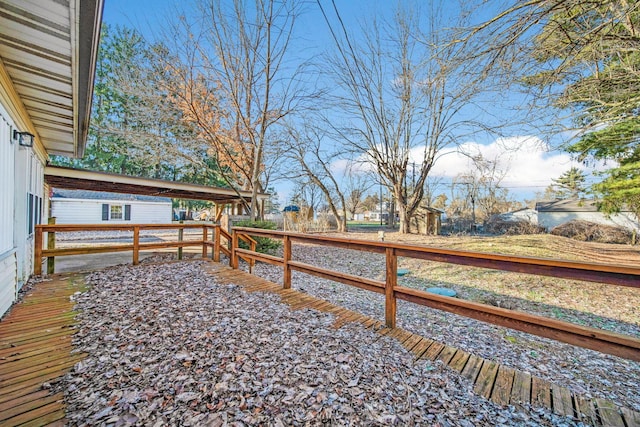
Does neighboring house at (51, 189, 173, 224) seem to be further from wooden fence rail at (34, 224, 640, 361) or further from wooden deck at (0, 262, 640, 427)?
wooden fence rail at (34, 224, 640, 361)

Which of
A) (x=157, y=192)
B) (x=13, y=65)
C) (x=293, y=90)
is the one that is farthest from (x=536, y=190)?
(x=13, y=65)

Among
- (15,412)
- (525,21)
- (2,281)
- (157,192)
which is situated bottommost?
(15,412)

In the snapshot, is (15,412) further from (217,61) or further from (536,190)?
(536,190)

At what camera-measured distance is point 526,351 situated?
3383 mm

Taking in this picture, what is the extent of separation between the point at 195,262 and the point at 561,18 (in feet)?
24.0

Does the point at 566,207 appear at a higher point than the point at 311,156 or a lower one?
lower

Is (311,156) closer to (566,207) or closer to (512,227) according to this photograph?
(512,227)

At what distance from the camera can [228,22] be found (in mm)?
7211

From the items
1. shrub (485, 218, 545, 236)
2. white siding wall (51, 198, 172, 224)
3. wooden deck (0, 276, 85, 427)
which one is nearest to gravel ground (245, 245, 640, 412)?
wooden deck (0, 276, 85, 427)

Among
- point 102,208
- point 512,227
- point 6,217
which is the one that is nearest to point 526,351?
point 6,217

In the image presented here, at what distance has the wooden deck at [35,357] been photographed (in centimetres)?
152

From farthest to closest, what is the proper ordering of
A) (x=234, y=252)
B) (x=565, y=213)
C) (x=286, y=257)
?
(x=565, y=213)
(x=234, y=252)
(x=286, y=257)

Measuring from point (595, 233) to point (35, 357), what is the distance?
22.3 m

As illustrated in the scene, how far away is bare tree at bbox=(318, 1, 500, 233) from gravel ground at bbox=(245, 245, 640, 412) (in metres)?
8.82
